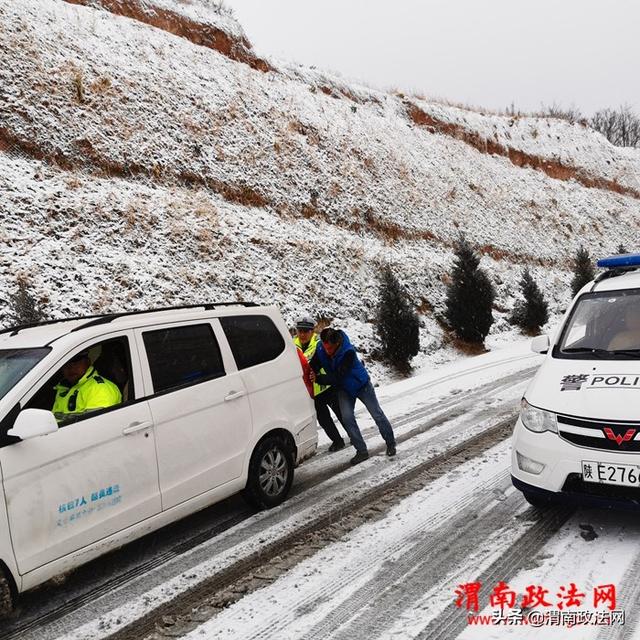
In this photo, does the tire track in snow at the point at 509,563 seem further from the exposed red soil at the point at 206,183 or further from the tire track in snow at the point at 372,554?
the exposed red soil at the point at 206,183

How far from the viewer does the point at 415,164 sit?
90.2 ft

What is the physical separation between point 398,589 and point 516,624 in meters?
0.76

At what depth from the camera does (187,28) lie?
21.5 m

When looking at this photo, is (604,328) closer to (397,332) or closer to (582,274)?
(397,332)

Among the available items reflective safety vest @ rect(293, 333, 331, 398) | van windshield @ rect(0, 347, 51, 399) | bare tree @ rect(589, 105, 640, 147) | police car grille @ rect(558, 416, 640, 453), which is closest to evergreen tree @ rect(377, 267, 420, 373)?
reflective safety vest @ rect(293, 333, 331, 398)

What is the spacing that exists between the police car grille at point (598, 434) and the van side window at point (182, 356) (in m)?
2.81

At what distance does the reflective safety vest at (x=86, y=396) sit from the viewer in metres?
3.92

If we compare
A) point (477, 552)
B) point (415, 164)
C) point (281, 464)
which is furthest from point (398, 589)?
point (415, 164)

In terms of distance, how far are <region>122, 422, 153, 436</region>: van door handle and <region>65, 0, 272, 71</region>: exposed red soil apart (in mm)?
19318

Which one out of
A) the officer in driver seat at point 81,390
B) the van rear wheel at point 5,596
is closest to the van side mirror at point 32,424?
the officer in driver seat at point 81,390

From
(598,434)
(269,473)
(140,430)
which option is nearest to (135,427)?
(140,430)

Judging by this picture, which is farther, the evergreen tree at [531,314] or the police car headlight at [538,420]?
the evergreen tree at [531,314]

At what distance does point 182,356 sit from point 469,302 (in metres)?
13.5

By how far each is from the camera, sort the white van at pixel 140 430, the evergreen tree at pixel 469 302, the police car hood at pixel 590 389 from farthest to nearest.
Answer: the evergreen tree at pixel 469 302 → the police car hood at pixel 590 389 → the white van at pixel 140 430
